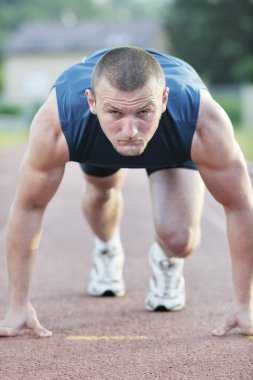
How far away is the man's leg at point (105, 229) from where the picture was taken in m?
5.43

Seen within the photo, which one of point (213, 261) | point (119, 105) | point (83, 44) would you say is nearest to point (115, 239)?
point (213, 261)

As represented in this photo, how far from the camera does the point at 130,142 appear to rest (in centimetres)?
373

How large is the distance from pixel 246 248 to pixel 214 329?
0.67 meters

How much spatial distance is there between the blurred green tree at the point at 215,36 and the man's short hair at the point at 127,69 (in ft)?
147

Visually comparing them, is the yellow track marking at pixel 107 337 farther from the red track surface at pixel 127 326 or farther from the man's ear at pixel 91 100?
the man's ear at pixel 91 100

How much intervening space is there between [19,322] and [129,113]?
1.47 metres

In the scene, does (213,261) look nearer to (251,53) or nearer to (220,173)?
(220,173)

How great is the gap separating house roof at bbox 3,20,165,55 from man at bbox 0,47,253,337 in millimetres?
62895

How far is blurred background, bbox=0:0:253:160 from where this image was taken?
4523 cm

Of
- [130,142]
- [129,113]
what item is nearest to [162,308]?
[130,142]

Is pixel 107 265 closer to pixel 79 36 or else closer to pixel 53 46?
pixel 53 46

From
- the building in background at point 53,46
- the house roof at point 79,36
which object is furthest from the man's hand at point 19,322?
the house roof at point 79,36

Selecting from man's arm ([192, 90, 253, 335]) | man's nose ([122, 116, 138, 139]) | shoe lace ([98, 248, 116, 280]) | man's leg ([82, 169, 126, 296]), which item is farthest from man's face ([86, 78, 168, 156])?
shoe lace ([98, 248, 116, 280])

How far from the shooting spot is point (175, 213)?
480 cm
